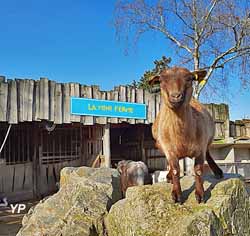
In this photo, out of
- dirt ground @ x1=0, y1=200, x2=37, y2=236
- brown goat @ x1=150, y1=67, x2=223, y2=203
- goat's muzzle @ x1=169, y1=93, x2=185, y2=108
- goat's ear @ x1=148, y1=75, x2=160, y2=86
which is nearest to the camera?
goat's muzzle @ x1=169, y1=93, x2=185, y2=108

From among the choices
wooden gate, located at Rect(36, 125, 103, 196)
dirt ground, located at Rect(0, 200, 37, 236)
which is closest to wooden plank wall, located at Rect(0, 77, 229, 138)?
wooden gate, located at Rect(36, 125, 103, 196)

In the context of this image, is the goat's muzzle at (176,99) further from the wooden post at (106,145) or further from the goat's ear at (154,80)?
the wooden post at (106,145)

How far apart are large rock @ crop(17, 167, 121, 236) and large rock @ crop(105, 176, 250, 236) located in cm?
65

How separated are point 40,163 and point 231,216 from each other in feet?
28.1

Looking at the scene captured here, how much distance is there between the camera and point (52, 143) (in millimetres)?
12234

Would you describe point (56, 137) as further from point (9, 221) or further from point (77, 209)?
point (77, 209)

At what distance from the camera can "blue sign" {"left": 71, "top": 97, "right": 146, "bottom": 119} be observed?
387 inches

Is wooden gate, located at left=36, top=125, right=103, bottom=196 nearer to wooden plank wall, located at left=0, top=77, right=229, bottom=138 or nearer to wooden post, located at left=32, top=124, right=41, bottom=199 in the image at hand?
wooden post, located at left=32, top=124, right=41, bottom=199

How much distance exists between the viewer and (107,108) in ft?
34.4

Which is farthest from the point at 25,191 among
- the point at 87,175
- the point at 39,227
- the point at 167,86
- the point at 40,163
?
the point at 167,86

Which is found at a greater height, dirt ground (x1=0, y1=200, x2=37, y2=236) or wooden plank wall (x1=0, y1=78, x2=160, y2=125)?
wooden plank wall (x1=0, y1=78, x2=160, y2=125)

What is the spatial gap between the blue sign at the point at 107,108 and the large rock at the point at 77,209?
152 inches

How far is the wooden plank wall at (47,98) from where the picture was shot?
8.49 m

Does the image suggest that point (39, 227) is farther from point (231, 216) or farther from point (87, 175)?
point (231, 216)
